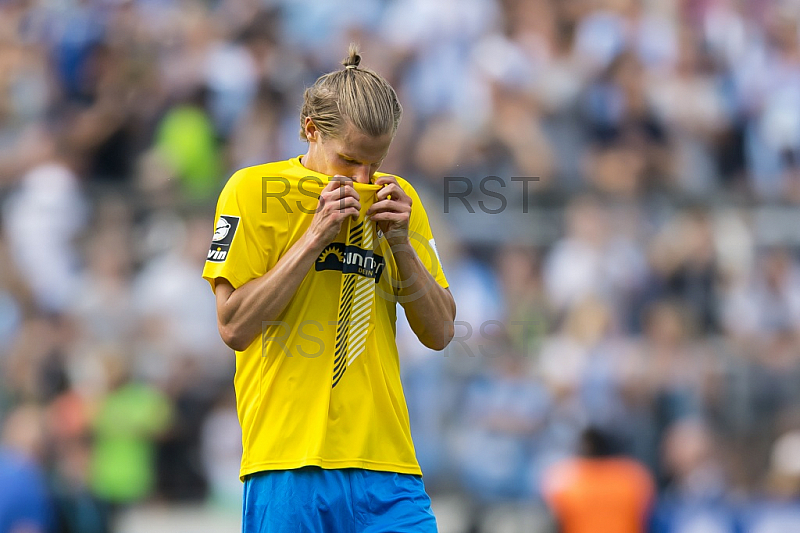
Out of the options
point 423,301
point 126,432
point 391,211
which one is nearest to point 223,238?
point 391,211

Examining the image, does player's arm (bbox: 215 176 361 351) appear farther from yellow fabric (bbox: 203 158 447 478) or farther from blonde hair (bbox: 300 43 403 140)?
blonde hair (bbox: 300 43 403 140)

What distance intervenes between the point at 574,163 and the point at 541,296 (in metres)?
1.51

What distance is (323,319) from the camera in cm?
371

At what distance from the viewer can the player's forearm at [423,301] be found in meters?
3.76

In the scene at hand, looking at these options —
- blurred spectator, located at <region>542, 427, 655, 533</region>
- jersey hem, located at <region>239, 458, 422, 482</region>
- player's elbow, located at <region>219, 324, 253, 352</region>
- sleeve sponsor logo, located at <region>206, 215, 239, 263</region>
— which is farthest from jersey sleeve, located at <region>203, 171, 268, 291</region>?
blurred spectator, located at <region>542, 427, 655, 533</region>

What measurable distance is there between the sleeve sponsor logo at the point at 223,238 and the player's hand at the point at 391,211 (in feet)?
1.43

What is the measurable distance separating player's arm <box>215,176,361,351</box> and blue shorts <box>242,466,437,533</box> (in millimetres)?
453

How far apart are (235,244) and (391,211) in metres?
0.50

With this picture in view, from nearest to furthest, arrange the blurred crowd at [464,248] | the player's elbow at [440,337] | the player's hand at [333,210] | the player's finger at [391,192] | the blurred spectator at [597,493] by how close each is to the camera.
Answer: the player's hand at [333,210]
the player's finger at [391,192]
the player's elbow at [440,337]
the blurred spectator at [597,493]
the blurred crowd at [464,248]

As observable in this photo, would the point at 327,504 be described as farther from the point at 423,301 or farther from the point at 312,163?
the point at 312,163

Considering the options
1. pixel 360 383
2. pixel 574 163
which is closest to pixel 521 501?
pixel 574 163

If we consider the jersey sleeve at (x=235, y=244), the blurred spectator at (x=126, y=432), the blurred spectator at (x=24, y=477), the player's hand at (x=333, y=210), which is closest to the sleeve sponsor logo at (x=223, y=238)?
the jersey sleeve at (x=235, y=244)

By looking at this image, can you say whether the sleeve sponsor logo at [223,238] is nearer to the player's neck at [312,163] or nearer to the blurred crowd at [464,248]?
the player's neck at [312,163]

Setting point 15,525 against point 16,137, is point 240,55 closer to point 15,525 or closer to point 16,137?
point 16,137
